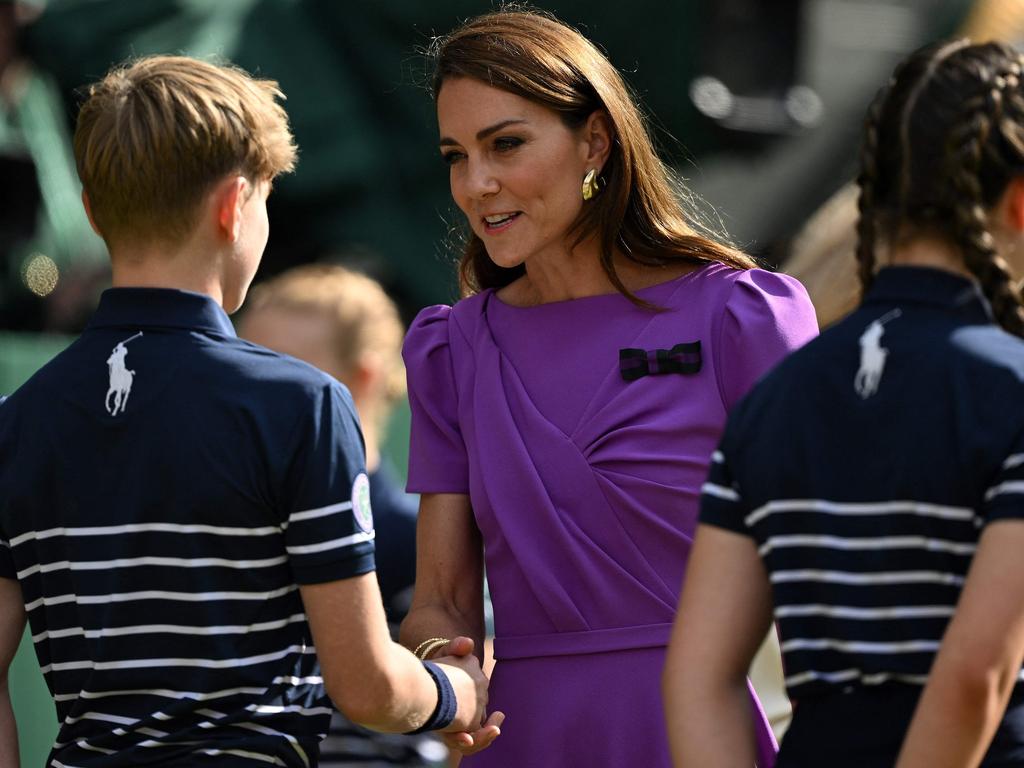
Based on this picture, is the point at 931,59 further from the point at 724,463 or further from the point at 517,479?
the point at 517,479

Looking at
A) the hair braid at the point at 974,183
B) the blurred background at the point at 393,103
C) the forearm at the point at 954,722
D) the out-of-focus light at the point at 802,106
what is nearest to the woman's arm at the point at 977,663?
the forearm at the point at 954,722

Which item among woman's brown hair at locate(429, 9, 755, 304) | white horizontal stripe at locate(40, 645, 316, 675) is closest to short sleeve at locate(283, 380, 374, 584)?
white horizontal stripe at locate(40, 645, 316, 675)

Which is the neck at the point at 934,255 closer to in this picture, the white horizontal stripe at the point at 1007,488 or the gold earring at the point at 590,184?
the white horizontal stripe at the point at 1007,488

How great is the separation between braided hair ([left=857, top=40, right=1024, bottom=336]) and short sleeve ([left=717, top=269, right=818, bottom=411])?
0.79 meters

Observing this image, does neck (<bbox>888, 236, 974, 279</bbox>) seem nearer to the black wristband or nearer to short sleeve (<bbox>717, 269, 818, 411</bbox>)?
short sleeve (<bbox>717, 269, 818, 411</bbox>)

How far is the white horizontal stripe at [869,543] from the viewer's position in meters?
1.99

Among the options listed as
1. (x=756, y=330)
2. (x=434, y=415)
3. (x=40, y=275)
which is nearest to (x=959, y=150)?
(x=756, y=330)

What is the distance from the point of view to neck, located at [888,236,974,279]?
Answer: 208 centimetres

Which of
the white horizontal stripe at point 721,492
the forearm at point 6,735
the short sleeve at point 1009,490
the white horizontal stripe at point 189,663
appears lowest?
the forearm at point 6,735

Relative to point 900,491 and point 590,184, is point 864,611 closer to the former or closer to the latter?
point 900,491

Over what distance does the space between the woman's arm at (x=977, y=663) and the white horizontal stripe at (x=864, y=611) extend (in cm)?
8

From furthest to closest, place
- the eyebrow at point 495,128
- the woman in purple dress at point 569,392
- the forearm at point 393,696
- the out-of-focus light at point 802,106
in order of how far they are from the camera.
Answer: the out-of-focus light at point 802,106 < the eyebrow at point 495,128 < the woman in purple dress at point 569,392 < the forearm at point 393,696

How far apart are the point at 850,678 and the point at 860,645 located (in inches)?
2.3

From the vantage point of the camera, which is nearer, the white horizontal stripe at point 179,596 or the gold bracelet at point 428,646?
→ the white horizontal stripe at point 179,596
